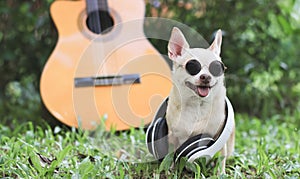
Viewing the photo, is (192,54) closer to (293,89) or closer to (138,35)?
(138,35)

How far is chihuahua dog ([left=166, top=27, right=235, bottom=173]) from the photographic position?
1522 mm

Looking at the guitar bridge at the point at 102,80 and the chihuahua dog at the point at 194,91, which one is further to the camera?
the guitar bridge at the point at 102,80

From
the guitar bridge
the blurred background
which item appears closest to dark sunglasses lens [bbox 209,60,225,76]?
the guitar bridge

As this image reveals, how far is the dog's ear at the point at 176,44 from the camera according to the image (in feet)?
5.14

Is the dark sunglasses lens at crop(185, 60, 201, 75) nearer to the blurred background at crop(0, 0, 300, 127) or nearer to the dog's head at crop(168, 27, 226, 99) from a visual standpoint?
the dog's head at crop(168, 27, 226, 99)

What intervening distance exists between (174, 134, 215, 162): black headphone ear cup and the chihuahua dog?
0.04 feet

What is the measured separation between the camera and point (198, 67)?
1.52 m

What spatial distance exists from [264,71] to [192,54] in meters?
1.64

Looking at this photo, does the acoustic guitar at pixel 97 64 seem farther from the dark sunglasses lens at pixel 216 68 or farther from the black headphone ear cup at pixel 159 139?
the dark sunglasses lens at pixel 216 68

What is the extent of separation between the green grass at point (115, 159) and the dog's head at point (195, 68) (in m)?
0.26

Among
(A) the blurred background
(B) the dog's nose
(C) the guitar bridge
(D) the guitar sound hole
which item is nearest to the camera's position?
(B) the dog's nose

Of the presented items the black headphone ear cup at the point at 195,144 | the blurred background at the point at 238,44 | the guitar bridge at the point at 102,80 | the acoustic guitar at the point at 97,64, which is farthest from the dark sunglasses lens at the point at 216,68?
the blurred background at the point at 238,44

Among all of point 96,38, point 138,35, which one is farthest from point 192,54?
point 96,38

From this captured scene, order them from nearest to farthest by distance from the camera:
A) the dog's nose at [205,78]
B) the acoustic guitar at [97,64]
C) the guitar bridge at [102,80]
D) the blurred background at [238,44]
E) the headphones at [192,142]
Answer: the dog's nose at [205,78], the headphones at [192,142], the acoustic guitar at [97,64], the guitar bridge at [102,80], the blurred background at [238,44]
